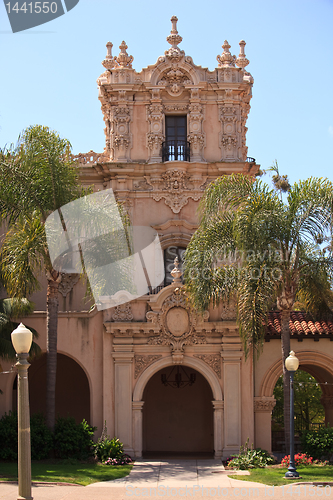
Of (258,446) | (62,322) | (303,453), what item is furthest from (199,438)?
(62,322)

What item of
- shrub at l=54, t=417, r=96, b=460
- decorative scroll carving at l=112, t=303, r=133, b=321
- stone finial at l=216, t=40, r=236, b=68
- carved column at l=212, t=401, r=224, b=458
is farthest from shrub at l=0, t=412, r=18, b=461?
stone finial at l=216, t=40, r=236, b=68

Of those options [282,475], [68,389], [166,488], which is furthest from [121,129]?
[282,475]

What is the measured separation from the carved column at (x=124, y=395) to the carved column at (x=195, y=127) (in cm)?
825

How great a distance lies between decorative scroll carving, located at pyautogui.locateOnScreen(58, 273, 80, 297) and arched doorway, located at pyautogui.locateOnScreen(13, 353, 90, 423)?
290 cm

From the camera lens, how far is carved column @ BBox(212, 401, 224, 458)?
22.4 meters

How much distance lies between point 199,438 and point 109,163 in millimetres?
11718

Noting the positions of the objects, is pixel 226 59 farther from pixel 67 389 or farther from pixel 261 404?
pixel 67 389

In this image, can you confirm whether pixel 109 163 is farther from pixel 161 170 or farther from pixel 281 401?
pixel 281 401

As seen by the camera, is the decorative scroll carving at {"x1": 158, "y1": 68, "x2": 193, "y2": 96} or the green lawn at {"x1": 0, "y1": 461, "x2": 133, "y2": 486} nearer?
the green lawn at {"x1": 0, "y1": 461, "x2": 133, "y2": 486}

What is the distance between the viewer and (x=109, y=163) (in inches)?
1011

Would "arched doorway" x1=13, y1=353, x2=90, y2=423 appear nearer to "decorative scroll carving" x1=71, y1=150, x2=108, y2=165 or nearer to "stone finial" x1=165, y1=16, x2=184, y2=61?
"decorative scroll carving" x1=71, y1=150, x2=108, y2=165

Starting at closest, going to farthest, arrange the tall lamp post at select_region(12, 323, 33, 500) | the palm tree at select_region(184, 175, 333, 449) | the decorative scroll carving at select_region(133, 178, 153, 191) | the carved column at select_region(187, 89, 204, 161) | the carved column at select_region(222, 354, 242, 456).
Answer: the tall lamp post at select_region(12, 323, 33, 500)
the palm tree at select_region(184, 175, 333, 449)
the carved column at select_region(222, 354, 242, 456)
the decorative scroll carving at select_region(133, 178, 153, 191)
the carved column at select_region(187, 89, 204, 161)

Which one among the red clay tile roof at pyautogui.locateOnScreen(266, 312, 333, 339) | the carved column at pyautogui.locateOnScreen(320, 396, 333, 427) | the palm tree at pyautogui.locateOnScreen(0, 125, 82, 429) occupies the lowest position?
the carved column at pyautogui.locateOnScreen(320, 396, 333, 427)

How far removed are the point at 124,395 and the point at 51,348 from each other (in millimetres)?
3202
